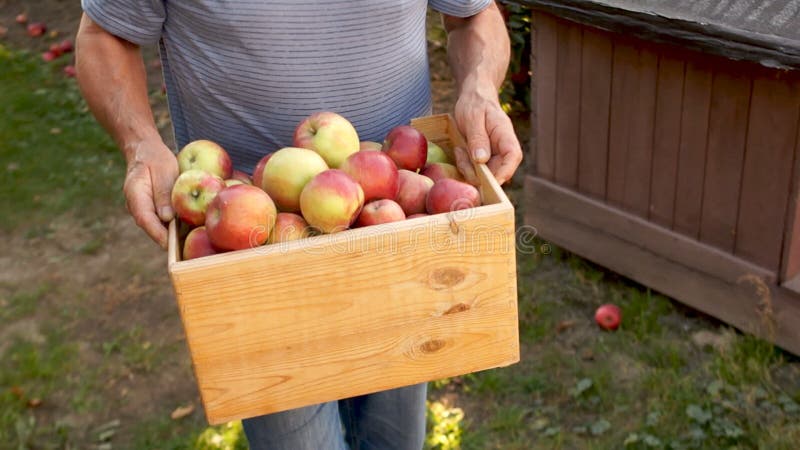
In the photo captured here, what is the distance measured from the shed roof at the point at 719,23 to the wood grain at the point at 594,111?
0.63 ft

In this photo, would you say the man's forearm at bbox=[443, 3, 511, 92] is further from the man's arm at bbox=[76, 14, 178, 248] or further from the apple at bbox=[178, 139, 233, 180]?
the man's arm at bbox=[76, 14, 178, 248]

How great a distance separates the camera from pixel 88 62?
6.61ft

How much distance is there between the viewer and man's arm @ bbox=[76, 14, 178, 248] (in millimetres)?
1807

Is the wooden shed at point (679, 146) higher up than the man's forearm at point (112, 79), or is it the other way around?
the man's forearm at point (112, 79)

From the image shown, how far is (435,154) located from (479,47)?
Result: 37 cm

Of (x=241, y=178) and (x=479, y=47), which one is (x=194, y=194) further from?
(x=479, y=47)

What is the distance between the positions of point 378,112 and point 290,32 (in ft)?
0.92

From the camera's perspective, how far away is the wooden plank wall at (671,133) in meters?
3.03

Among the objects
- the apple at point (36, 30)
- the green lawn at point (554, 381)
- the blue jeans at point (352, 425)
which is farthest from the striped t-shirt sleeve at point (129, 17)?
the apple at point (36, 30)

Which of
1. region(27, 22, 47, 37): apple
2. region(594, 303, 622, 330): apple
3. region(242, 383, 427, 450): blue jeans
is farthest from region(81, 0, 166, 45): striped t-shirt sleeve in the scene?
region(27, 22, 47, 37): apple

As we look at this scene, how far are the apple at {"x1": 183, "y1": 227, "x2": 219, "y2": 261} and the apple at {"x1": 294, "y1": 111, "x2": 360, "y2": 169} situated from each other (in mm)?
269

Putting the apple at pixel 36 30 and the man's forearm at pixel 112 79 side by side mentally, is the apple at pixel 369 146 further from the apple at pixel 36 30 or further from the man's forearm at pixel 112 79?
the apple at pixel 36 30

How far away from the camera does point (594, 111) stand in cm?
360

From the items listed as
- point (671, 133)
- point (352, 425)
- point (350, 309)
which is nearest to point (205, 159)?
point (350, 309)
